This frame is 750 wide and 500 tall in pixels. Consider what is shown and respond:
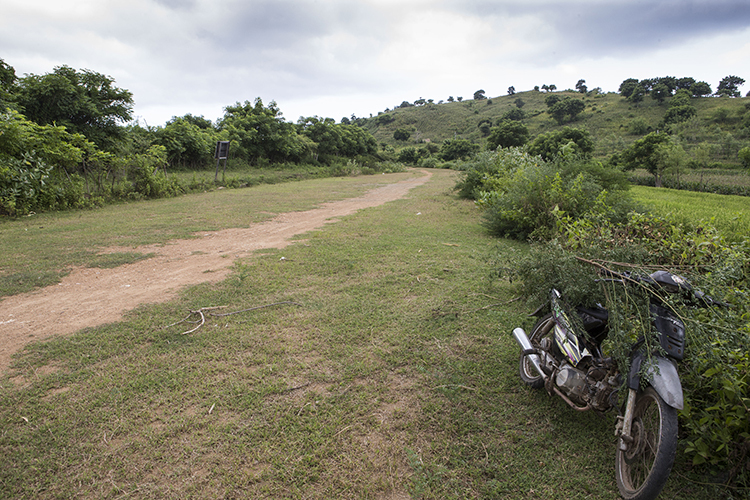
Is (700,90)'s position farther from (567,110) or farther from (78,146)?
(78,146)

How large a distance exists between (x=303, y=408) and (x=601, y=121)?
77938mm

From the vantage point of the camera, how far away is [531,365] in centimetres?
314

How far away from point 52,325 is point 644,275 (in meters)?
5.57

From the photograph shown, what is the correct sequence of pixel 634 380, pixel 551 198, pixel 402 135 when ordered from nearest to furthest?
pixel 634 380, pixel 551 198, pixel 402 135

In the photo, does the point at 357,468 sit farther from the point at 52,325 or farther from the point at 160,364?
the point at 52,325

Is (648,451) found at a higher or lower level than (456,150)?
lower

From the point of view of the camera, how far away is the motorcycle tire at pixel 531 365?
3.00m

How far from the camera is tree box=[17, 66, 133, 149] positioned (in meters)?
13.7

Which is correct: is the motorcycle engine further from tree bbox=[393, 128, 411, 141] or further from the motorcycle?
tree bbox=[393, 128, 411, 141]

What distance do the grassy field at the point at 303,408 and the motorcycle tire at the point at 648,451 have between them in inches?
6.6

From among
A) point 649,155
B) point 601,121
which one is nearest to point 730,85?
point 601,121

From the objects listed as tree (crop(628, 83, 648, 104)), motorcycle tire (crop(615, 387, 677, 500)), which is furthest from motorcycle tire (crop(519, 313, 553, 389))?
tree (crop(628, 83, 648, 104))

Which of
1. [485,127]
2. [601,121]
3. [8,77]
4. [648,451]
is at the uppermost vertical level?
[485,127]

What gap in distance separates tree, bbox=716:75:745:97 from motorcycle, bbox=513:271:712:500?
96.2 metres
